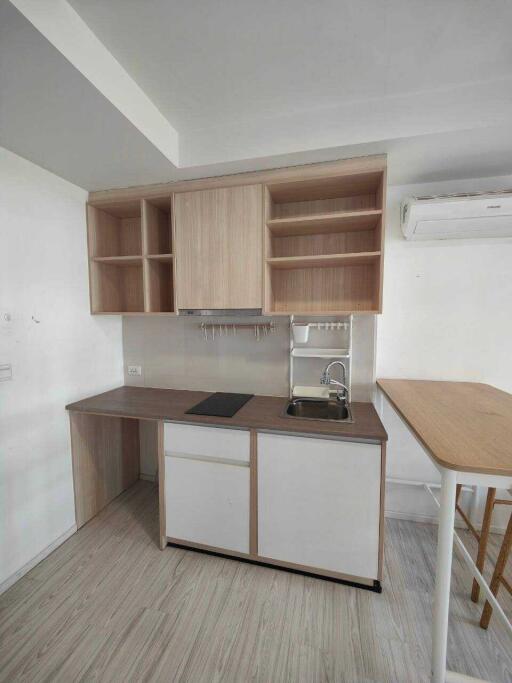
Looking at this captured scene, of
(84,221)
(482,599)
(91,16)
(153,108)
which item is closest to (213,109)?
(153,108)

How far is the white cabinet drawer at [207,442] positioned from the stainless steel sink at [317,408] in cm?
39

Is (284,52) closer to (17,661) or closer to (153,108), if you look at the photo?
(153,108)

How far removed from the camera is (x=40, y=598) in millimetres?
1478

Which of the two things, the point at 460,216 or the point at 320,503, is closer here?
the point at 320,503

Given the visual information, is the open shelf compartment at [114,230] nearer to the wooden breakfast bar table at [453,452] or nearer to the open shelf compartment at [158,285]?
the open shelf compartment at [158,285]

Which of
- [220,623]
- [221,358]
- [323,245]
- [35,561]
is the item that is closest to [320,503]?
[220,623]

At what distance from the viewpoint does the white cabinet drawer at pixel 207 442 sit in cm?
160

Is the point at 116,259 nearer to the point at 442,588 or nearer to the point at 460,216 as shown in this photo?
the point at 460,216

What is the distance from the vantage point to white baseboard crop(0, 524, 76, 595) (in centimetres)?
152

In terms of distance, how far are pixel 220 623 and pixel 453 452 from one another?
1.31m

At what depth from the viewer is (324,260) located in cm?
174

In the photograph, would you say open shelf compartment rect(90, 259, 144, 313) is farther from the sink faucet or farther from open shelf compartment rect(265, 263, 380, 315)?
the sink faucet

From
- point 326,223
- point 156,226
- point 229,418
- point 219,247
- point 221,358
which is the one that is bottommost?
point 229,418

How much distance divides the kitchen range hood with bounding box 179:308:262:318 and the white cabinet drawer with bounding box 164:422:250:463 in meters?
0.70
